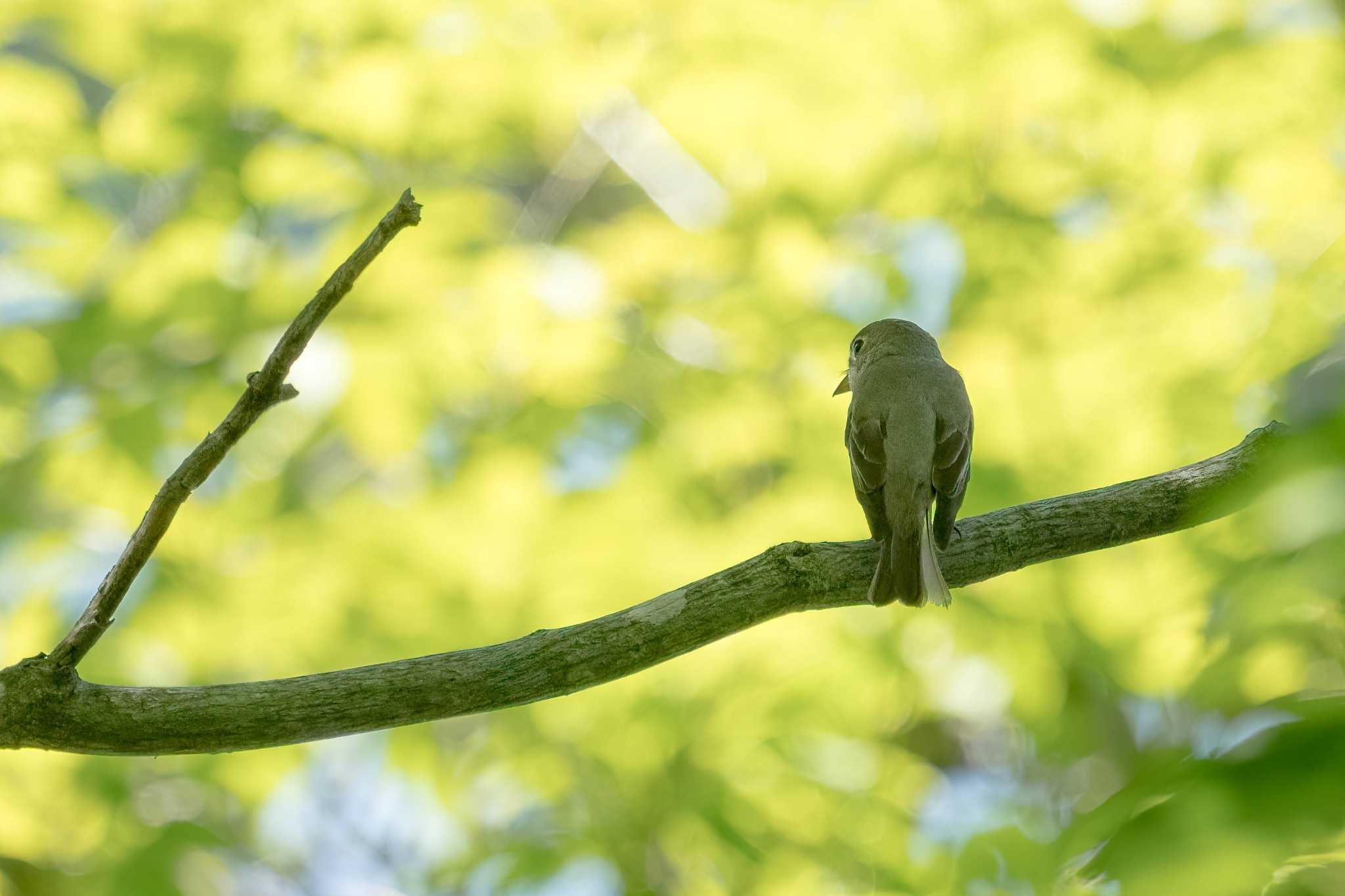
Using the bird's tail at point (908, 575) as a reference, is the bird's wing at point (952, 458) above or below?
above

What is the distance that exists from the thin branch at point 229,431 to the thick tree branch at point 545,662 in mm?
68

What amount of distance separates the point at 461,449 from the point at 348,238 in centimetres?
130

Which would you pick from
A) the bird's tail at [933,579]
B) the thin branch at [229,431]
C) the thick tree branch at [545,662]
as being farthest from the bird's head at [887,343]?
the thin branch at [229,431]

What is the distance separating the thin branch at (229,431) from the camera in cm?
257

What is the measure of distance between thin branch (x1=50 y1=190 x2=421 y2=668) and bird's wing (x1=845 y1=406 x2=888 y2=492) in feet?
7.79

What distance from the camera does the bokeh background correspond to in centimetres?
498

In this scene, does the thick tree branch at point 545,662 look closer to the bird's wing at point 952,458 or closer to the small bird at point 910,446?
the small bird at point 910,446

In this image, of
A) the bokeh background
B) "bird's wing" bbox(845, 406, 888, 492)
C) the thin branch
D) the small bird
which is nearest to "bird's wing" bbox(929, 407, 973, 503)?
the small bird

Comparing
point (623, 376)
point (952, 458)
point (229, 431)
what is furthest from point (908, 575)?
point (623, 376)

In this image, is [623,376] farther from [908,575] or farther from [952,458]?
[908,575]

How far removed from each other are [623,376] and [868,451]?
82.2 inches

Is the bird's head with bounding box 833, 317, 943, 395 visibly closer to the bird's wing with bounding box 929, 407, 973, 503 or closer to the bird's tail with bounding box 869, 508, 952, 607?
the bird's wing with bounding box 929, 407, 973, 503

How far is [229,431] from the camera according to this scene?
2645mm

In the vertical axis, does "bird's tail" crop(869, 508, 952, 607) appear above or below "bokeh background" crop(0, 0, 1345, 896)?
below
